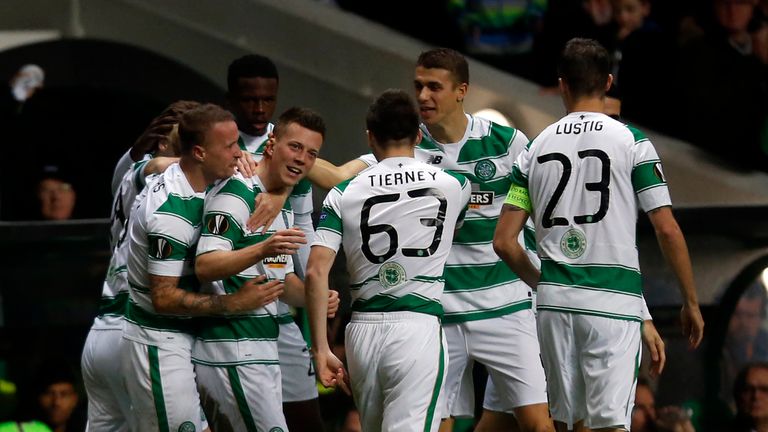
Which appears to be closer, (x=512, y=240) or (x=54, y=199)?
(x=512, y=240)

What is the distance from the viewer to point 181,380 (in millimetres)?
6586

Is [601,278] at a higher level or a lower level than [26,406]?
higher

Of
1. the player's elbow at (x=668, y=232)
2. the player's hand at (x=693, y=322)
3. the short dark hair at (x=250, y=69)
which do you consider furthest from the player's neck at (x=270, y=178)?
the player's hand at (x=693, y=322)

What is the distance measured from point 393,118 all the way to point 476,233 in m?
0.98

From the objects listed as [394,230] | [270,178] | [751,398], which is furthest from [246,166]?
[751,398]

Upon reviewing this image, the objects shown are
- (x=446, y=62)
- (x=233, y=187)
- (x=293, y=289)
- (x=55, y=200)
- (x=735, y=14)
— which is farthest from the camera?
(x=735, y=14)

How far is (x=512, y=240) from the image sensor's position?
6.64m

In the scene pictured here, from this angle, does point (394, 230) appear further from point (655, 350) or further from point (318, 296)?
point (655, 350)

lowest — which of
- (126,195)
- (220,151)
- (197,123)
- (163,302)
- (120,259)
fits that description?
(163,302)

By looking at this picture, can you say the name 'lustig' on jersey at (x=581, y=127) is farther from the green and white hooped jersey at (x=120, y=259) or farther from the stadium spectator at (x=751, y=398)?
the stadium spectator at (x=751, y=398)

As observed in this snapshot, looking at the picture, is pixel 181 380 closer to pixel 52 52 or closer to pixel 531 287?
pixel 531 287

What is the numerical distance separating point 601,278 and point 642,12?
4637mm

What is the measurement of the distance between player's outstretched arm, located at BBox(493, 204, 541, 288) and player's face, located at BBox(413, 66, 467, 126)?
0.69 metres

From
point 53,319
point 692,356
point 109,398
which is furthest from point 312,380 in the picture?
point 692,356
